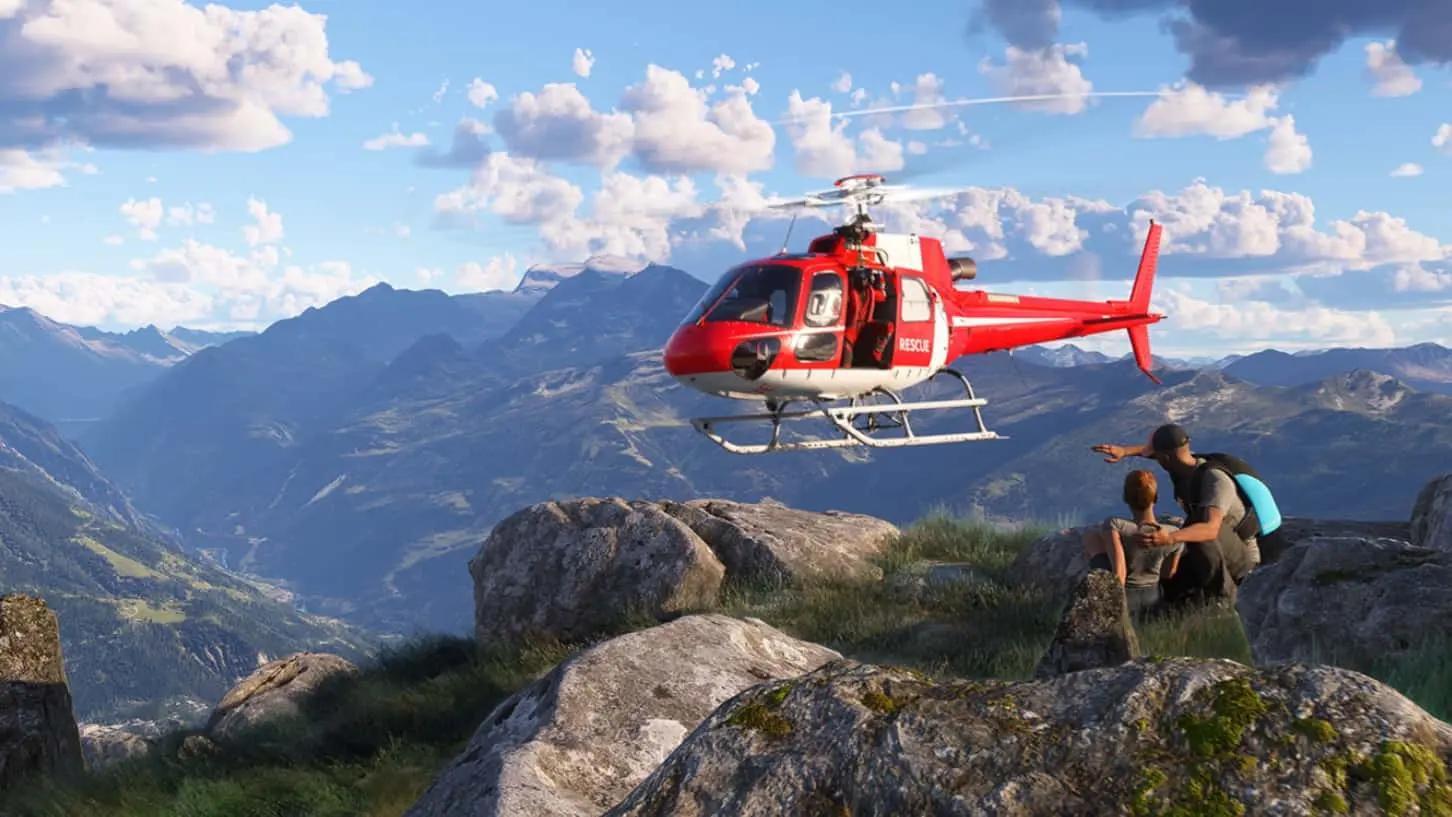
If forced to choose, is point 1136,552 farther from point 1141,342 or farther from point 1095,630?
point 1141,342

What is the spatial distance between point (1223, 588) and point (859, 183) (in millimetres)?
12262

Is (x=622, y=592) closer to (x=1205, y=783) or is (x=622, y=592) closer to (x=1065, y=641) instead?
(x=1065, y=641)

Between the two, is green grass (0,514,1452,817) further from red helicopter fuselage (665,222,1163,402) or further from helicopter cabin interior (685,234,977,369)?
helicopter cabin interior (685,234,977,369)

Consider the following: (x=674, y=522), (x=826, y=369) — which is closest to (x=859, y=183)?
(x=826, y=369)

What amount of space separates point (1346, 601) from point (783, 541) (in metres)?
9.85

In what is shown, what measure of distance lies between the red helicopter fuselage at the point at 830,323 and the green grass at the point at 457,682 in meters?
4.34

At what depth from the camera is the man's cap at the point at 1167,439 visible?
39.3 feet

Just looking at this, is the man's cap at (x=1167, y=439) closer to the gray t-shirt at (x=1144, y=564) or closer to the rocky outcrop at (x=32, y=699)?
the gray t-shirt at (x=1144, y=564)

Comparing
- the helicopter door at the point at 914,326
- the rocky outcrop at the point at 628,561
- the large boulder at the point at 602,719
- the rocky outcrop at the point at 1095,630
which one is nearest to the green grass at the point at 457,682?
the rocky outcrop at the point at 628,561

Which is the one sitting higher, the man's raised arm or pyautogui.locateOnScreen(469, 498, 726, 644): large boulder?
the man's raised arm

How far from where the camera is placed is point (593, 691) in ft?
26.6

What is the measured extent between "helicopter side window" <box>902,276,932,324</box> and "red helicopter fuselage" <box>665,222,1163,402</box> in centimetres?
2

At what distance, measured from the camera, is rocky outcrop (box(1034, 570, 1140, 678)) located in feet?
22.0

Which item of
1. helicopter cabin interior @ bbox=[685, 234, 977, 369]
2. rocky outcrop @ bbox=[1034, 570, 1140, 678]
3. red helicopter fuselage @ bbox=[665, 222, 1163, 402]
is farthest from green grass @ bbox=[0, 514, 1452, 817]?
helicopter cabin interior @ bbox=[685, 234, 977, 369]
